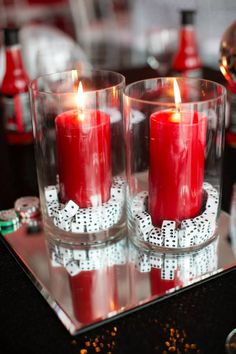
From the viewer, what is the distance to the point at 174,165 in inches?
21.5

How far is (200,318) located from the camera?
0.47 meters

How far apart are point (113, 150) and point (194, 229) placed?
0.48 feet

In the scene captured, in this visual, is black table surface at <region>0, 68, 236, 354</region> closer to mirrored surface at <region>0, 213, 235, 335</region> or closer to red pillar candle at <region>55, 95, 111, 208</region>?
mirrored surface at <region>0, 213, 235, 335</region>

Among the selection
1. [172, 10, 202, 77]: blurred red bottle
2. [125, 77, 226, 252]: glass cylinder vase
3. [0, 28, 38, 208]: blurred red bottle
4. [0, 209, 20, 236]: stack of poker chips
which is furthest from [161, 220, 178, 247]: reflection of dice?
[172, 10, 202, 77]: blurred red bottle

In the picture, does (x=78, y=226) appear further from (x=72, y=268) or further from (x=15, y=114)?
(x=15, y=114)

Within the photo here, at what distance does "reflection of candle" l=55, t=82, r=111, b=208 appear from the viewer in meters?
0.57

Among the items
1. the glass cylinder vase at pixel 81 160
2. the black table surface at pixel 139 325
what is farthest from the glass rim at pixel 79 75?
the black table surface at pixel 139 325

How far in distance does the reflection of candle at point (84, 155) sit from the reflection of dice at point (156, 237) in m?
0.08

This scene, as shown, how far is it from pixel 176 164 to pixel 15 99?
1.59ft

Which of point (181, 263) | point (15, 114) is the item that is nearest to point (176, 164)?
point (181, 263)

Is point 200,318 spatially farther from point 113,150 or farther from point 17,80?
point 17,80

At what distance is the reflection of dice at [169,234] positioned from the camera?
1.81 feet

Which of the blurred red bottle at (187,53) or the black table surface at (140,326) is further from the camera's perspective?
the blurred red bottle at (187,53)

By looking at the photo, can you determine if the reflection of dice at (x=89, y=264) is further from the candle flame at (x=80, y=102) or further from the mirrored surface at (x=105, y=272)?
the candle flame at (x=80, y=102)
